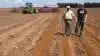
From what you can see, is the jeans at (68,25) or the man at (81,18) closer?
the man at (81,18)

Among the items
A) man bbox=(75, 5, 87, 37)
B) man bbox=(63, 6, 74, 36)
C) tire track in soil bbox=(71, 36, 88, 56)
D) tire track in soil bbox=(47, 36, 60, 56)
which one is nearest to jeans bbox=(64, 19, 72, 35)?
man bbox=(63, 6, 74, 36)

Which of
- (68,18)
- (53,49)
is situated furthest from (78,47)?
(68,18)

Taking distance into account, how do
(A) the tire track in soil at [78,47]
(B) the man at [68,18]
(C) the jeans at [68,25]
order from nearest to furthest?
(A) the tire track in soil at [78,47] → (B) the man at [68,18] → (C) the jeans at [68,25]

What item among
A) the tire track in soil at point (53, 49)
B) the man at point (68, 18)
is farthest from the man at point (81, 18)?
the tire track in soil at point (53, 49)

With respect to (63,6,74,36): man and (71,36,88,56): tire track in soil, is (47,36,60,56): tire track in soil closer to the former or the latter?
(71,36,88,56): tire track in soil

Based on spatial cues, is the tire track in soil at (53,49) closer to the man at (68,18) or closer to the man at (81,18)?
the man at (68,18)

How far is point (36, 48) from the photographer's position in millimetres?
12492

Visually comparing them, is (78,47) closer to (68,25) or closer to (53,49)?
(53,49)

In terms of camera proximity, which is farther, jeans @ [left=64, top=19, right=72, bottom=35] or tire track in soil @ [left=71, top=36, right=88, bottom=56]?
jeans @ [left=64, top=19, right=72, bottom=35]

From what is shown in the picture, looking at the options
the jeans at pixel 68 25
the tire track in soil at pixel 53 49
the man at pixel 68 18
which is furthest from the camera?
the jeans at pixel 68 25

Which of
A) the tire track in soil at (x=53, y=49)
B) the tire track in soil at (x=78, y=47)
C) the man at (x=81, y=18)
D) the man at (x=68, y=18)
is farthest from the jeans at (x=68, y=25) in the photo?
the tire track in soil at (x=53, y=49)

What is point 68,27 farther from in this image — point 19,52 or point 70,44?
point 19,52

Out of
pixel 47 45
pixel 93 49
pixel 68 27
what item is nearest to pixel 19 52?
pixel 47 45

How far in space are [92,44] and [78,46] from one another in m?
0.90
